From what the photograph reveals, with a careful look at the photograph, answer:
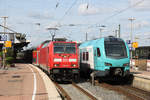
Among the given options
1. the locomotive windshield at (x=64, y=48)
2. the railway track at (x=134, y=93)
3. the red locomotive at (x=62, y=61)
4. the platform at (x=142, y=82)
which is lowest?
the railway track at (x=134, y=93)

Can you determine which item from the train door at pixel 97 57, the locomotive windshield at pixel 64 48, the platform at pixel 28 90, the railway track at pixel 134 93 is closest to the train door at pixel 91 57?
the train door at pixel 97 57

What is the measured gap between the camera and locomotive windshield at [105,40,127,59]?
14.8m

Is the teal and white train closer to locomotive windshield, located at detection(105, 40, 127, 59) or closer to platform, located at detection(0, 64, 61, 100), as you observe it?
locomotive windshield, located at detection(105, 40, 127, 59)

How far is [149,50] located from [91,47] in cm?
2405

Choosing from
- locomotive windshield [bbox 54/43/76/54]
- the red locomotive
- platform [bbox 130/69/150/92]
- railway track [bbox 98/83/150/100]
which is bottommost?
railway track [bbox 98/83/150/100]

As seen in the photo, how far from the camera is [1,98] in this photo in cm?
930

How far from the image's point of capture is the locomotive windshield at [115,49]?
48.7 ft

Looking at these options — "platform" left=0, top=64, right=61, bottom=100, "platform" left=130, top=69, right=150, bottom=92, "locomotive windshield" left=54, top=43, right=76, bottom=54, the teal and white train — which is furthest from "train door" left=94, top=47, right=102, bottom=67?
"platform" left=0, top=64, right=61, bottom=100

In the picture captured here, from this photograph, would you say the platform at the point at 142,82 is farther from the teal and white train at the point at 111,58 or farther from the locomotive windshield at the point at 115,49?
the locomotive windshield at the point at 115,49

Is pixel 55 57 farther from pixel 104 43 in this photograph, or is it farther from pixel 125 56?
pixel 125 56

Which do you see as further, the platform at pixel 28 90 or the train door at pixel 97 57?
the train door at pixel 97 57

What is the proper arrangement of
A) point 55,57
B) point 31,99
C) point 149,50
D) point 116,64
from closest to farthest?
point 31,99 < point 116,64 < point 55,57 < point 149,50

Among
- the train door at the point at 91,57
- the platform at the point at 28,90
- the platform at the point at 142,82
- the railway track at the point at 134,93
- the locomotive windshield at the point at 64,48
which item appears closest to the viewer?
the platform at the point at 28,90

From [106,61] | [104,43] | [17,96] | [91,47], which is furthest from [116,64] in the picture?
[17,96]
